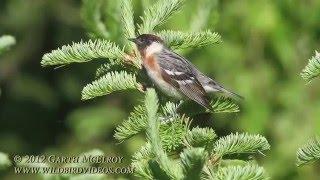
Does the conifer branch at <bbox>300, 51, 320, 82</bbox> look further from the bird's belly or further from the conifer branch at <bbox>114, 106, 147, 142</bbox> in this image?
the bird's belly

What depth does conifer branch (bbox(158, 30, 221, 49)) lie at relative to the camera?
95.2 inches

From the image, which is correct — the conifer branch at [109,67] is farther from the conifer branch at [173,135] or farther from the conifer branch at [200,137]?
the conifer branch at [200,137]

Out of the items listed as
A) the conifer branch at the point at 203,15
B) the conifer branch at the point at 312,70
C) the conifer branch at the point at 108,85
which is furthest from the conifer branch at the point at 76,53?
the conifer branch at the point at 203,15

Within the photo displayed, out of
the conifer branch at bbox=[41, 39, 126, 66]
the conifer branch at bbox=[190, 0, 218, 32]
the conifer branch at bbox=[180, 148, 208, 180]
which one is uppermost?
the conifer branch at bbox=[190, 0, 218, 32]

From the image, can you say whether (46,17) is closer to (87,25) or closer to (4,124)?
(4,124)

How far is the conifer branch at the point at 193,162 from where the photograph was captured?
5.00 feet

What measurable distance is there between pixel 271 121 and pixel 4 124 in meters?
4.06

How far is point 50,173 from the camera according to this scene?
202 centimetres

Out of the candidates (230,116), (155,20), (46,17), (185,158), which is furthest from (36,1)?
(185,158)

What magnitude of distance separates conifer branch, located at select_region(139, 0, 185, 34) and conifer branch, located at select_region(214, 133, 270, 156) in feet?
1.95

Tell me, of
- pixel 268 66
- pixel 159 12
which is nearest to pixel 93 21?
pixel 159 12

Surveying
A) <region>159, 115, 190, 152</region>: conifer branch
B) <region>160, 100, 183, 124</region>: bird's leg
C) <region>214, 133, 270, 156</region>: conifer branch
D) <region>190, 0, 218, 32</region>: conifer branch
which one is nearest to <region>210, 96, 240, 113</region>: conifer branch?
<region>160, 100, 183, 124</region>: bird's leg

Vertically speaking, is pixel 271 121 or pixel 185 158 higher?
pixel 271 121

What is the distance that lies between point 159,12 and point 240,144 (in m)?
0.65
